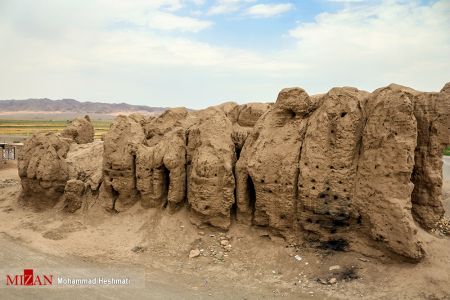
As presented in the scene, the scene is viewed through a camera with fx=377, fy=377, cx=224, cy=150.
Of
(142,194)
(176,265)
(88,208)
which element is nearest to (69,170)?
(88,208)

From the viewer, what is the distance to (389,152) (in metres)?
8.98

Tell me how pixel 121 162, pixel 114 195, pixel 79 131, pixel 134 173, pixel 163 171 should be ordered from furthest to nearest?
pixel 79 131 → pixel 114 195 → pixel 134 173 → pixel 121 162 → pixel 163 171

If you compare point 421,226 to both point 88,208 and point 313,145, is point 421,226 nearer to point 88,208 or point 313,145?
point 313,145

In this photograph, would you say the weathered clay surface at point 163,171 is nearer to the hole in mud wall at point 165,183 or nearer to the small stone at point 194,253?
the hole in mud wall at point 165,183

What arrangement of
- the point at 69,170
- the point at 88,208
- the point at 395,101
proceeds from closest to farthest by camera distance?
the point at 395,101
the point at 88,208
the point at 69,170

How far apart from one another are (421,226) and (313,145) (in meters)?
3.76

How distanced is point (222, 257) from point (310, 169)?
3.35 metres

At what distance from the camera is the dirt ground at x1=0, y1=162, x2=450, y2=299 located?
848cm

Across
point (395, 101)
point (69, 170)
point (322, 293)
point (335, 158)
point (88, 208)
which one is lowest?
point (322, 293)

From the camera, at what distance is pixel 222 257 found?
402 inches

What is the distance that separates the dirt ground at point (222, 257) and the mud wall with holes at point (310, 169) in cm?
40

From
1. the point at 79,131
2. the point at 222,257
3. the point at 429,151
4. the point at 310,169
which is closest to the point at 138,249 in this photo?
the point at 222,257

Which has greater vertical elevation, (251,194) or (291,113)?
(291,113)

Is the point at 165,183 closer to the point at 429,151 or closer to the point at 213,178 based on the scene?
the point at 213,178
